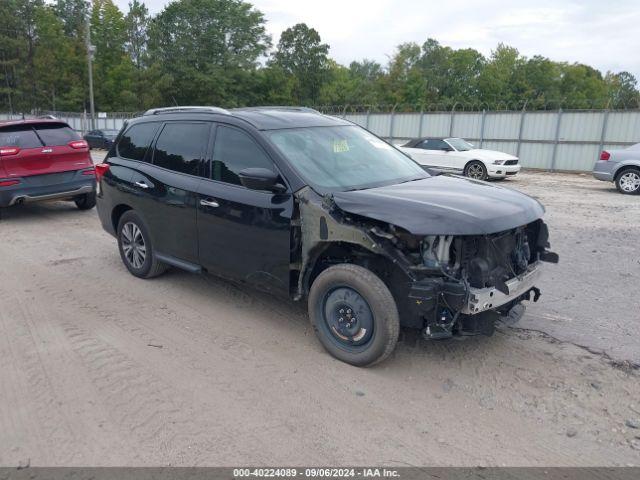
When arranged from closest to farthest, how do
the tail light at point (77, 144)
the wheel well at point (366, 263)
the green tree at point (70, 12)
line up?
the wheel well at point (366, 263) → the tail light at point (77, 144) → the green tree at point (70, 12)

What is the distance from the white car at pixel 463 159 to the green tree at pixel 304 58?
1959 inches

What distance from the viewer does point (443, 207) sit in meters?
3.73

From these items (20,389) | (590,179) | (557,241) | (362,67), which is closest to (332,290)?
(20,389)

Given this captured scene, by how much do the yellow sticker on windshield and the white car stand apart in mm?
12247

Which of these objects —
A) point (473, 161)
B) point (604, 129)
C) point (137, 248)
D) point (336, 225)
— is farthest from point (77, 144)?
point (604, 129)

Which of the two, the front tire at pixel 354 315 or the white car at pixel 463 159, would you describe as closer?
the front tire at pixel 354 315

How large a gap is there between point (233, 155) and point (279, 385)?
7.07 ft

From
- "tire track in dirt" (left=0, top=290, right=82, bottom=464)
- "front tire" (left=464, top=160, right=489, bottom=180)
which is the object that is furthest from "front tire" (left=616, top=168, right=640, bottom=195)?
"tire track in dirt" (left=0, top=290, right=82, bottom=464)

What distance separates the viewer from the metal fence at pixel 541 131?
20.3 meters

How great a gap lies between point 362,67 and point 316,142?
112 m

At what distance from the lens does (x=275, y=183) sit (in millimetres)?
4281

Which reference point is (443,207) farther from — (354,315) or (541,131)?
(541,131)

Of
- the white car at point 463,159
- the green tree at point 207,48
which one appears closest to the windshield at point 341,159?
the white car at point 463,159

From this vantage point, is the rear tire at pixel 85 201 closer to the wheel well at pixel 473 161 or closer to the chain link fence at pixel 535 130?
the chain link fence at pixel 535 130
